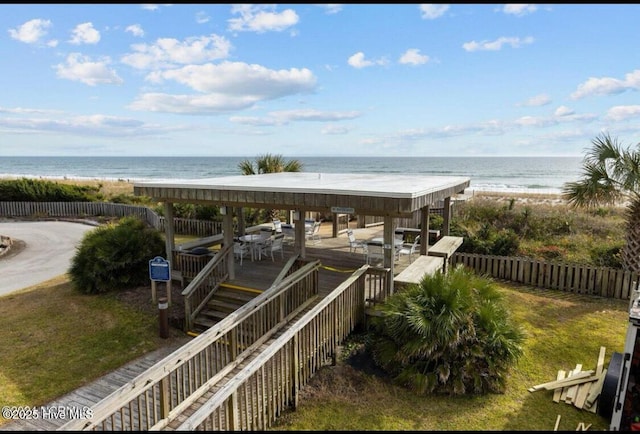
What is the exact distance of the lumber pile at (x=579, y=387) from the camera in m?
5.91

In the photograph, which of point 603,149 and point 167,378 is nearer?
point 167,378

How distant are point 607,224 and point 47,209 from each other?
31.0 m

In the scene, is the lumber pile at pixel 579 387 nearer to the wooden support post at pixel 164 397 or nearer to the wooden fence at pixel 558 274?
the wooden fence at pixel 558 274

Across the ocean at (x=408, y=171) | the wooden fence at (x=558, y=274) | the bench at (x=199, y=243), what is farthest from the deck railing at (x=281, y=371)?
the ocean at (x=408, y=171)

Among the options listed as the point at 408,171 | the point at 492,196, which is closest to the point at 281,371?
the point at 492,196

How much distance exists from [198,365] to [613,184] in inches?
440

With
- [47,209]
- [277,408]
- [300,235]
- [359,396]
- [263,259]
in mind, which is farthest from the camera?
[47,209]

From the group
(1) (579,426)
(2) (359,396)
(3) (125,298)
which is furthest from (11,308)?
(1) (579,426)

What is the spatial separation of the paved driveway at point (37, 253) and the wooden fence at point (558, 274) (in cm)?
1399

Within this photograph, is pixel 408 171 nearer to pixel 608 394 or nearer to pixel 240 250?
pixel 240 250

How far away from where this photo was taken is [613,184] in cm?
1063

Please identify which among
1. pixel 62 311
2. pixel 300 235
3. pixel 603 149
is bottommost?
pixel 62 311

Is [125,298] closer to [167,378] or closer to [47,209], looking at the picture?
[167,378]

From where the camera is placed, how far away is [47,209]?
24984 millimetres
